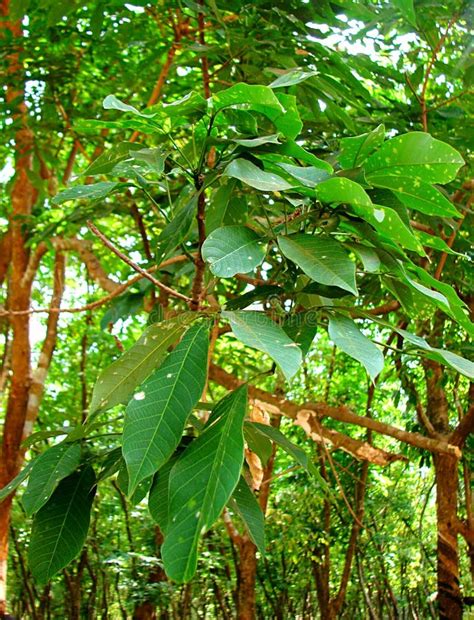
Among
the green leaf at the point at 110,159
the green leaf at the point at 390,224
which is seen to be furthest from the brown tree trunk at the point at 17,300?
the green leaf at the point at 390,224

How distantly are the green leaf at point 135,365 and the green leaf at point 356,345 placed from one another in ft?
0.55

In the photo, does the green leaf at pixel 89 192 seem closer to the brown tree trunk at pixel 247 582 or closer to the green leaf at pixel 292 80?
the green leaf at pixel 292 80

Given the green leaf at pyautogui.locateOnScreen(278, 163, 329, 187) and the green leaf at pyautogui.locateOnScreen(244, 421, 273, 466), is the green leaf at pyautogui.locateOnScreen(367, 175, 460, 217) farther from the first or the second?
the green leaf at pyautogui.locateOnScreen(244, 421, 273, 466)

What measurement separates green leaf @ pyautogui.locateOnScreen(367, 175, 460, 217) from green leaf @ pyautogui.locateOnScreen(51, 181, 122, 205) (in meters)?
0.31

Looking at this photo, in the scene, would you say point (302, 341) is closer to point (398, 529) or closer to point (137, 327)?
point (137, 327)

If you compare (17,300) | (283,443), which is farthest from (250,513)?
(17,300)

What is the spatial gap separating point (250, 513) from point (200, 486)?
20 centimetres

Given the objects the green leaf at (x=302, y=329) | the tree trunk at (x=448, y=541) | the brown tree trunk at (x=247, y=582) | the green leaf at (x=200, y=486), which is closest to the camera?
the green leaf at (x=200, y=486)

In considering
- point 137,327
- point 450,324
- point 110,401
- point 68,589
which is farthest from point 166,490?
point 68,589

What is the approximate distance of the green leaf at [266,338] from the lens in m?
0.62

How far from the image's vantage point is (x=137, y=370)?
778 millimetres

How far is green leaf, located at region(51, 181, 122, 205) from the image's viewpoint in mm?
841

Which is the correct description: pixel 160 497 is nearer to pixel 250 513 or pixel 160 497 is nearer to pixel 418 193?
pixel 250 513

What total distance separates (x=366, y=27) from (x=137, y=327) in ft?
9.16
